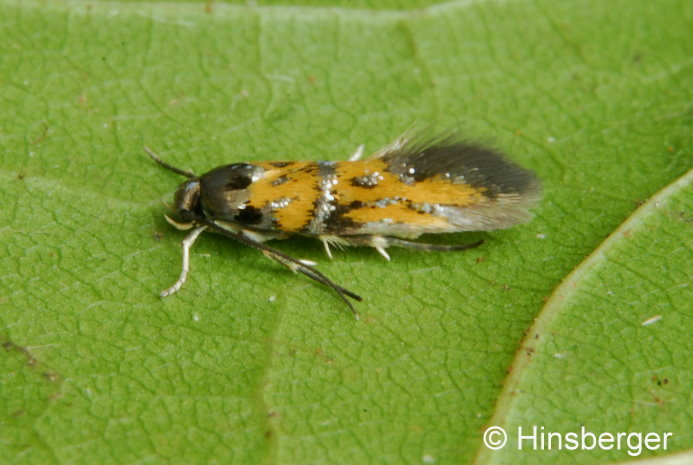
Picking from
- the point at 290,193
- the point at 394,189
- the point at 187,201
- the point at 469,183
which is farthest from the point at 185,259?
the point at 469,183

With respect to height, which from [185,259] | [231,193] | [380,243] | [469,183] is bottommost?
[185,259]

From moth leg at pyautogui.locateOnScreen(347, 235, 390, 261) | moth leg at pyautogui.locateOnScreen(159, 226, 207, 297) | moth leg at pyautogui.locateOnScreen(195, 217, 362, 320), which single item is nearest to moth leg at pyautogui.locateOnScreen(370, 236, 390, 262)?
moth leg at pyautogui.locateOnScreen(347, 235, 390, 261)

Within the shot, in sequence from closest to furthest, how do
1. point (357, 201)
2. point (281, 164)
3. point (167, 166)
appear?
1. point (357, 201)
2. point (281, 164)
3. point (167, 166)

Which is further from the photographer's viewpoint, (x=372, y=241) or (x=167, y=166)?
(x=167, y=166)

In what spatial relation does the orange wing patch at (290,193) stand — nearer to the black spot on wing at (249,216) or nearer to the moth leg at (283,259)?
the black spot on wing at (249,216)

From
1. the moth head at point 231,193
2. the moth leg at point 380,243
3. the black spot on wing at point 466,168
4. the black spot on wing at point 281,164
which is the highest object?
the black spot on wing at point 466,168

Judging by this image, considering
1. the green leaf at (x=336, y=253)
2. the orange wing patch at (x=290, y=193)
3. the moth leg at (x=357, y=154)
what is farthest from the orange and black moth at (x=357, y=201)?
the moth leg at (x=357, y=154)

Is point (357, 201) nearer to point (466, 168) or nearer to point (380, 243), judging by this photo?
point (380, 243)

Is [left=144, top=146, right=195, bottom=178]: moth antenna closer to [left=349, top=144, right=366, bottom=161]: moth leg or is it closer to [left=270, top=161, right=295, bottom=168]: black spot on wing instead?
[left=270, top=161, right=295, bottom=168]: black spot on wing
